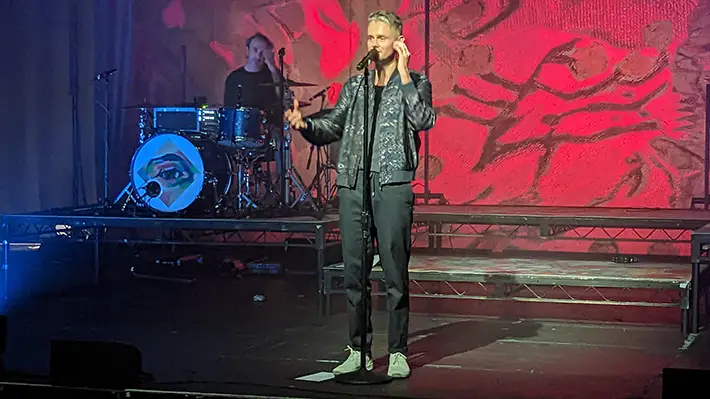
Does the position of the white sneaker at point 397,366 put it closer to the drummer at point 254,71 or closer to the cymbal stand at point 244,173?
the cymbal stand at point 244,173

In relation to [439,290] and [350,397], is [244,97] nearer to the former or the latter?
[439,290]

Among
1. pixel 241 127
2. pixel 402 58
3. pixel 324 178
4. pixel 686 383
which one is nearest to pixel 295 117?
pixel 402 58

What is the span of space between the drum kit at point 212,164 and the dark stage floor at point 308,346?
0.87 meters

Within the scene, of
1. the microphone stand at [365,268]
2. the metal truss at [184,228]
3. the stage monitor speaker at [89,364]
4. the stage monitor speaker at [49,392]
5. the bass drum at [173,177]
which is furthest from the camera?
the bass drum at [173,177]

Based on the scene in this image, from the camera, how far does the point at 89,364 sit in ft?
13.5

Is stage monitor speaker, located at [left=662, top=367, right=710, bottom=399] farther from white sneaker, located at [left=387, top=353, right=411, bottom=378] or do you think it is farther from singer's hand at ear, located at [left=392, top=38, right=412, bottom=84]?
singer's hand at ear, located at [left=392, top=38, right=412, bottom=84]

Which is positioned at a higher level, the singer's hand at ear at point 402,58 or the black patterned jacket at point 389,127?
the singer's hand at ear at point 402,58

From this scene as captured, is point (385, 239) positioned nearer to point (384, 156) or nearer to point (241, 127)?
point (384, 156)

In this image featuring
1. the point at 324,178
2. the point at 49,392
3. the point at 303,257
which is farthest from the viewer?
the point at 303,257

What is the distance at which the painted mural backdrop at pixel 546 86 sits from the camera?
832cm

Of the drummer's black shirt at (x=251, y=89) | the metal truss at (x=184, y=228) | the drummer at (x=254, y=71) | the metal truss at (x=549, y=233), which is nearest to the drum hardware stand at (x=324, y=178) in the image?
the metal truss at (x=184, y=228)

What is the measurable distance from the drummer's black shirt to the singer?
174 inches

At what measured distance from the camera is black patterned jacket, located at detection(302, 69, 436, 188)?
177 inches

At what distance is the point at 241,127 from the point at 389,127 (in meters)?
3.87
